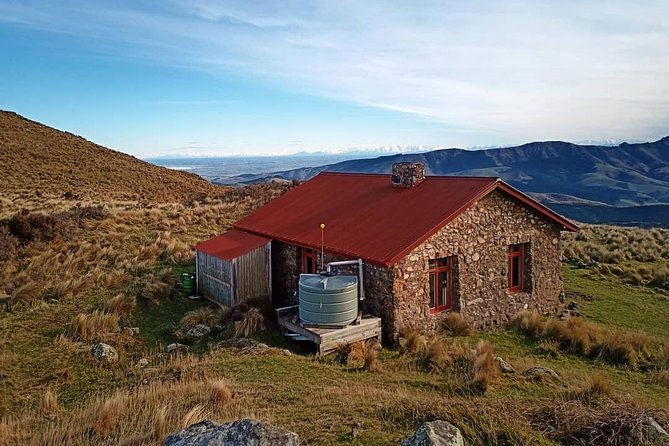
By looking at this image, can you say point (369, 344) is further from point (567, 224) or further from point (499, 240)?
point (567, 224)

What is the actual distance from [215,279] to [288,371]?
7220mm

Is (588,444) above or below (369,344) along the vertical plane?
above

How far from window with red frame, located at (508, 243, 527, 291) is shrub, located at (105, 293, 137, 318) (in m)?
10.9

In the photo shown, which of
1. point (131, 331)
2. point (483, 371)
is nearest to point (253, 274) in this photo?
point (131, 331)

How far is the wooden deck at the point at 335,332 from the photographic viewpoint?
1123cm

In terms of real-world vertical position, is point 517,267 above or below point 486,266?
below

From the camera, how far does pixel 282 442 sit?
453 centimetres

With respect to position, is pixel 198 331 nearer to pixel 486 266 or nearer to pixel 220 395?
pixel 220 395

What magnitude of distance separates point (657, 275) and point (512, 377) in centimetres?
1313

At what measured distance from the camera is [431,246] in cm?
1296

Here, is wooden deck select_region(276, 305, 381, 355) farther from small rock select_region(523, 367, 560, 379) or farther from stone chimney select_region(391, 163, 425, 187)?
stone chimney select_region(391, 163, 425, 187)

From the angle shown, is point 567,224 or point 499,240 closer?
point 499,240

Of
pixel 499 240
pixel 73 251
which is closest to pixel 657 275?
pixel 499 240

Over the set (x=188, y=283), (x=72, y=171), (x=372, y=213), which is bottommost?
(x=188, y=283)
